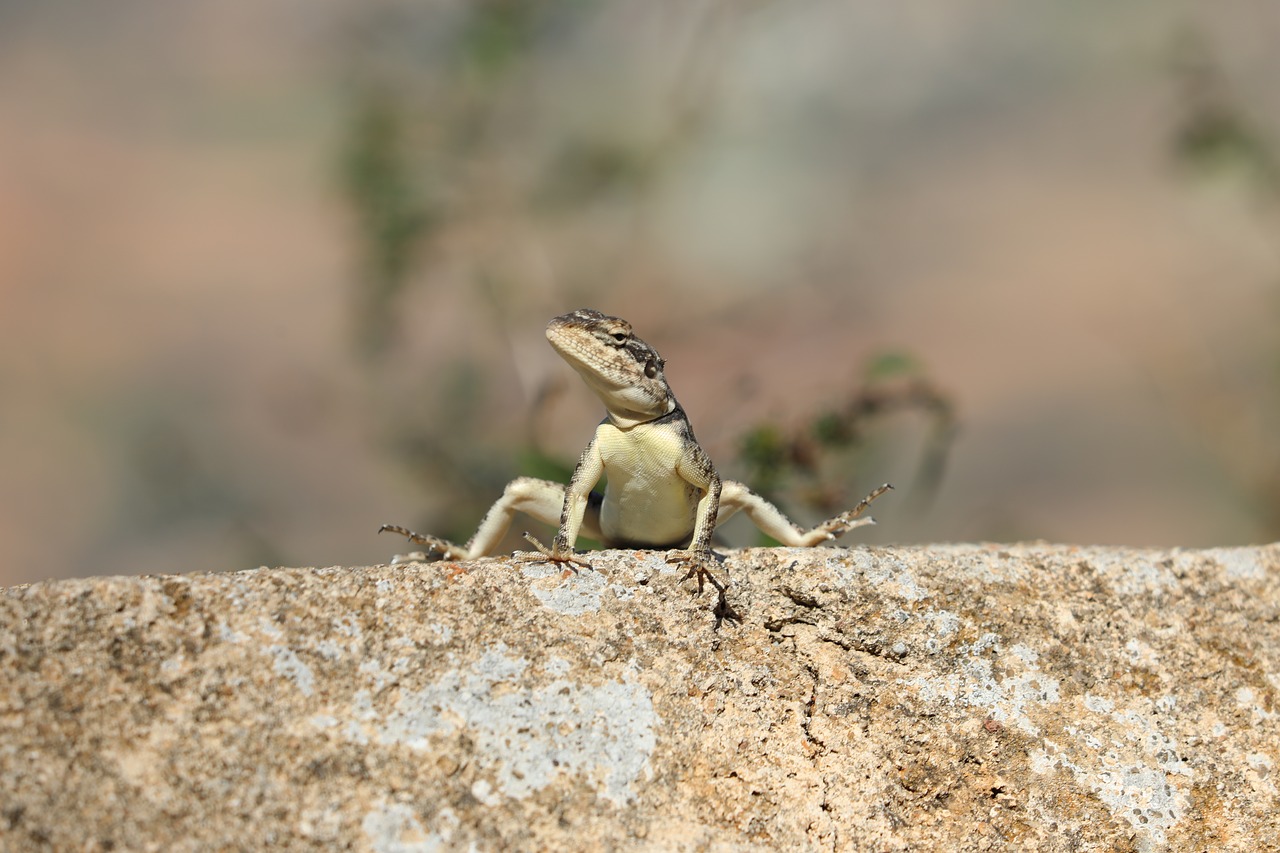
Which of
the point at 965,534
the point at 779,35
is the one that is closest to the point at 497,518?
the point at 965,534

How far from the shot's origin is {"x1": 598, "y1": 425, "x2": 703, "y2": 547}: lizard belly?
11.5 feet

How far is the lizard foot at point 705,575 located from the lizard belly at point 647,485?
64 centimetres

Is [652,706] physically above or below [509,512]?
below

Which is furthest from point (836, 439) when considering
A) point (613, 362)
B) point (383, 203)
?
point (383, 203)

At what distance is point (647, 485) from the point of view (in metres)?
3.53

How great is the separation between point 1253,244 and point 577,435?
5159 mm

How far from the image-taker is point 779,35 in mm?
11961

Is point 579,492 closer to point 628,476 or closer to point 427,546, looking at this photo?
point 628,476

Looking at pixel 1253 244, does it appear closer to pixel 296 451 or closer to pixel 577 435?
pixel 577 435

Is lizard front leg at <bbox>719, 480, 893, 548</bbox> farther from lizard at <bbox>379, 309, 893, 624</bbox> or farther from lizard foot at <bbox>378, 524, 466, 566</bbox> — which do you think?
lizard foot at <bbox>378, 524, 466, 566</bbox>

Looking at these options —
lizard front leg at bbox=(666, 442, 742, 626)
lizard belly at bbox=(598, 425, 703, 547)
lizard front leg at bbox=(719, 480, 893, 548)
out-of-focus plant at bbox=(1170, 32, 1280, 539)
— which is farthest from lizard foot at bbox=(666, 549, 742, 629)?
out-of-focus plant at bbox=(1170, 32, 1280, 539)

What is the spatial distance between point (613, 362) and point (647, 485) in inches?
14.9

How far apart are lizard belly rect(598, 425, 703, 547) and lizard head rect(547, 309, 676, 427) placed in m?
0.06

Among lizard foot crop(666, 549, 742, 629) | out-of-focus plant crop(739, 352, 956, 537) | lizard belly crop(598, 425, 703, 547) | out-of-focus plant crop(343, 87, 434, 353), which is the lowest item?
lizard foot crop(666, 549, 742, 629)
